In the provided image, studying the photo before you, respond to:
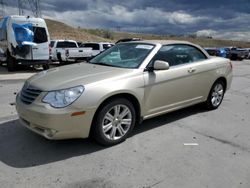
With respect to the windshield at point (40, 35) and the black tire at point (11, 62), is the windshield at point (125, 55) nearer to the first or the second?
the windshield at point (40, 35)

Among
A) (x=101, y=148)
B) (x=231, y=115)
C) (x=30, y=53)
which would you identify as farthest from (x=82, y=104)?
(x=30, y=53)

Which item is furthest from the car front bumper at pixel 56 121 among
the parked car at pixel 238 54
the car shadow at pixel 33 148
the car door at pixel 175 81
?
the parked car at pixel 238 54

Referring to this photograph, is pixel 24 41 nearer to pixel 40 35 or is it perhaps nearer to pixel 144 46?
pixel 40 35

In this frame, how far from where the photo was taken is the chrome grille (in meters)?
3.82

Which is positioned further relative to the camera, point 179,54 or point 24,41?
point 24,41

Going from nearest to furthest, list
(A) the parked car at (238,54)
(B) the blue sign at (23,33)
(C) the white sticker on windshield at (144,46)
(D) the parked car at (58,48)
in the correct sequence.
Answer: (C) the white sticker on windshield at (144,46) → (B) the blue sign at (23,33) → (D) the parked car at (58,48) → (A) the parked car at (238,54)

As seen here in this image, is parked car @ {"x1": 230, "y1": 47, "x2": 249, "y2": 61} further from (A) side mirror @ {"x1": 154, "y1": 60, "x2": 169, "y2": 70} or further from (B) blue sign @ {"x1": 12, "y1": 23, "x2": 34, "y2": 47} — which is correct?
(A) side mirror @ {"x1": 154, "y1": 60, "x2": 169, "y2": 70}

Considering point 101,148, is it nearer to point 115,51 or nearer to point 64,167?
point 64,167

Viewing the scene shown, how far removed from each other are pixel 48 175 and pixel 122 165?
91cm

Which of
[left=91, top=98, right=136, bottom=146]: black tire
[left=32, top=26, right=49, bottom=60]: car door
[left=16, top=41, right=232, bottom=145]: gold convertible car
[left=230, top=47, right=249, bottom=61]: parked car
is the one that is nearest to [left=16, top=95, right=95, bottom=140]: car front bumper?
[left=16, top=41, right=232, bottom=145]: gold convertible car

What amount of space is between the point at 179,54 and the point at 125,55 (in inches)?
42.0

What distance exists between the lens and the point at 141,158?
3748 millimetres

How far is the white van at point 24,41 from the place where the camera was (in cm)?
1215

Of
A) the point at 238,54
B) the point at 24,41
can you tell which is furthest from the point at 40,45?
the point at 238,54
